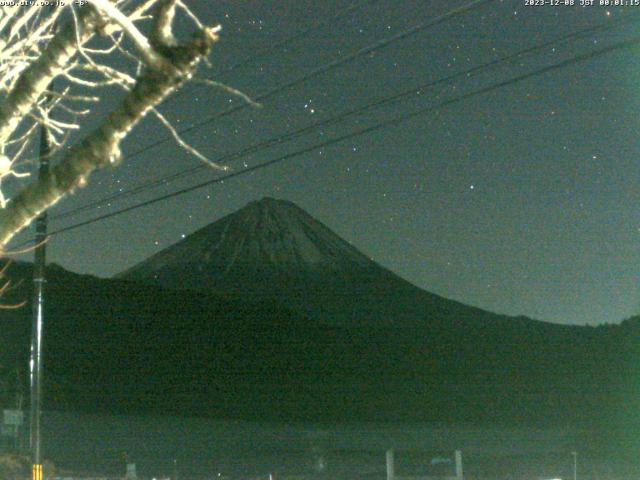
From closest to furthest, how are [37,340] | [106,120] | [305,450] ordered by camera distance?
[106,120], [37,340], [305,450]

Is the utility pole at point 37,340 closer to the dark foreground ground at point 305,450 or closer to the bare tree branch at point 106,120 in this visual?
the bare tree branch at point 106,120

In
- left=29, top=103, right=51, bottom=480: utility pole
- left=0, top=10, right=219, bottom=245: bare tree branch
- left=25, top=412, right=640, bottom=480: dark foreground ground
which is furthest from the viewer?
left=25, top=412, right=640, bottom=480: dark foreground ground

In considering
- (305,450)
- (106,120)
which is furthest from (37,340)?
(305,450)

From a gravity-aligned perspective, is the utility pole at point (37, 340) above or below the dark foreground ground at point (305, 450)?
above

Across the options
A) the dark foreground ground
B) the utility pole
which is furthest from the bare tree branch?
the dark foreground ground

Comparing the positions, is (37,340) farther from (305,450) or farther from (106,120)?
(305,450)

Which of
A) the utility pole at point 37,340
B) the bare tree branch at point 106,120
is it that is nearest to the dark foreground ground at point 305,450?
the utility pole at point 37,340

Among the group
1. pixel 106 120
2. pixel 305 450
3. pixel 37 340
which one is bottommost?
pixel 305 450

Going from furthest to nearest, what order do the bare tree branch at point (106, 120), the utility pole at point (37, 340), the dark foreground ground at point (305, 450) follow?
the dark foreground ground at point (305, 450) < the utility pole at point (37, 340) < the bare tree branch at point (106, 120)

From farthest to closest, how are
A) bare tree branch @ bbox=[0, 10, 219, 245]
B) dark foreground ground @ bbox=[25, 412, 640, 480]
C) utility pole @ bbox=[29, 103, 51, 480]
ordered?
dark foreground ground @ bbox=[25, 412, 640, 480] < utility pole @ bbox=[29, 103, 51, 480] < bare tree branch @ bbox=[0, 10, 219, 245]

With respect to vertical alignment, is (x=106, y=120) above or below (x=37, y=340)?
below

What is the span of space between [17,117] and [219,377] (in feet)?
335

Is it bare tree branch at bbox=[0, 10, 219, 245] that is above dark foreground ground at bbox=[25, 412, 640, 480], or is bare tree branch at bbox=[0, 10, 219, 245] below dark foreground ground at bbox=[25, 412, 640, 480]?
above

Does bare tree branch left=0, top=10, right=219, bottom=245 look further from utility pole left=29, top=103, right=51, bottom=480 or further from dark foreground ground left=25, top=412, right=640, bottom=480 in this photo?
dark foreground ground left=25, top=412, right=640, bottom=480
